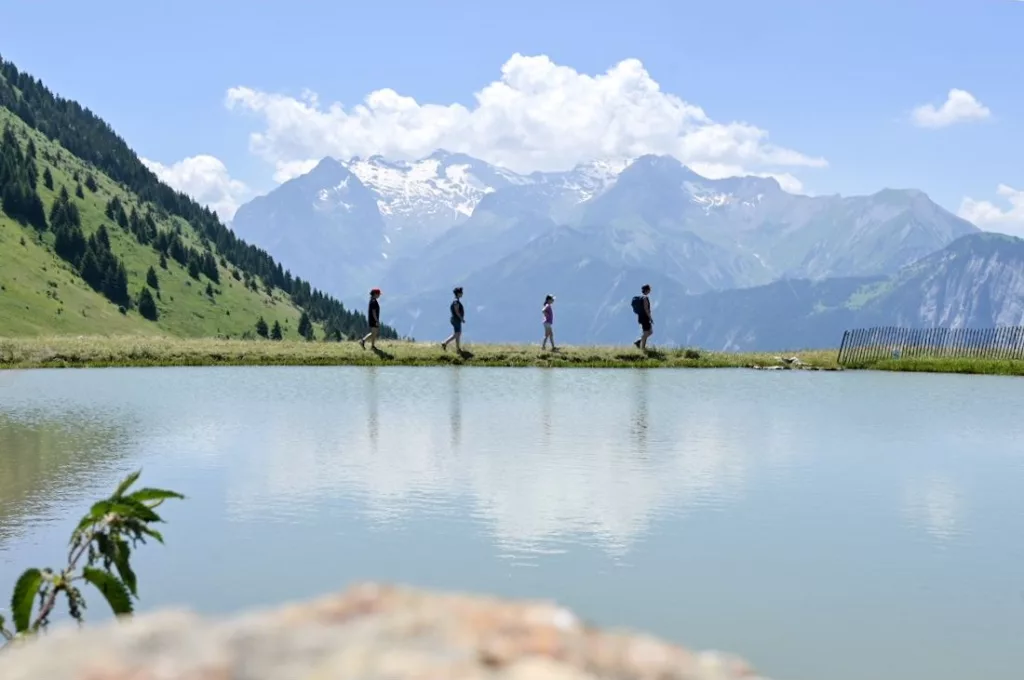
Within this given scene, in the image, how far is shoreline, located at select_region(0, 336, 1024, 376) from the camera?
5362cm

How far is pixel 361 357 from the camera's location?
5419cm

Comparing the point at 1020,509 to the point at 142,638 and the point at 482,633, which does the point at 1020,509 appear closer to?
the point at 482,633

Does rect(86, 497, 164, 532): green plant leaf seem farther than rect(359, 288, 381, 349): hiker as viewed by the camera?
No

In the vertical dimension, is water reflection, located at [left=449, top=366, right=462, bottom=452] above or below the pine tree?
below

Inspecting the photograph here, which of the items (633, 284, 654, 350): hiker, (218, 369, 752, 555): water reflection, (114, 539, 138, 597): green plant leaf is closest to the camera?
(114, 539, 138, 597): green plant leaf

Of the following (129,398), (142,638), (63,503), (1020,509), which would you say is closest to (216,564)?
(63,503)

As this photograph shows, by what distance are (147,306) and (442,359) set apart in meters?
152

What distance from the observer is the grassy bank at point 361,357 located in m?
53.7

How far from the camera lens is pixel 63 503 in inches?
660

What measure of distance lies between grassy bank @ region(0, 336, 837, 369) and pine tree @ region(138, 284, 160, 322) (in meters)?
137

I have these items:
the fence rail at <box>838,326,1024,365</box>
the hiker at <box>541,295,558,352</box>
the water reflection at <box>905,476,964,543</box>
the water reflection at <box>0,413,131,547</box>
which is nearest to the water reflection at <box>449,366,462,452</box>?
the hiker at <box>541,295,558,352</box>

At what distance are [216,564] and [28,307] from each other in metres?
154

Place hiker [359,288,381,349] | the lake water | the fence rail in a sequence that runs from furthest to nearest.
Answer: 1. the fence rail
2. hiker [359,288,381,349]
3. the lake water

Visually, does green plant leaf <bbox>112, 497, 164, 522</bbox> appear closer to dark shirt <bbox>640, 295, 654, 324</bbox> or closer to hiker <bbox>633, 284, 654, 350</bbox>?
hiker <bbox>633, 284, 654, 350</bbox>
